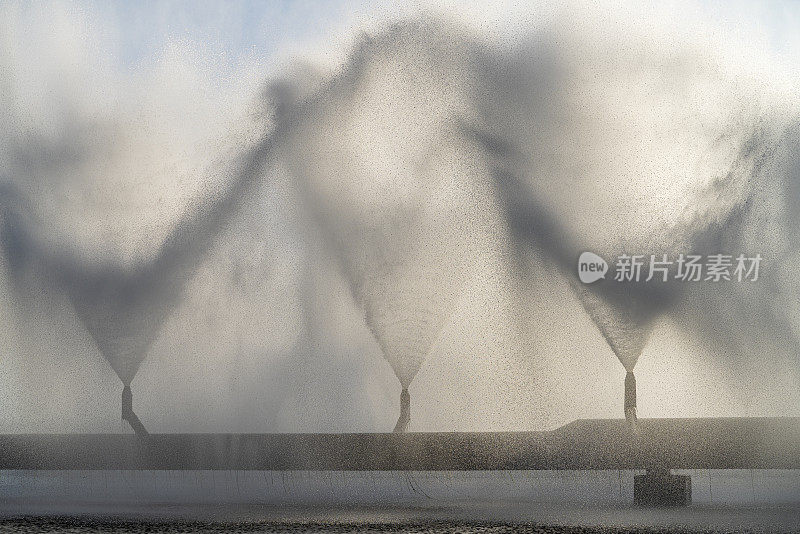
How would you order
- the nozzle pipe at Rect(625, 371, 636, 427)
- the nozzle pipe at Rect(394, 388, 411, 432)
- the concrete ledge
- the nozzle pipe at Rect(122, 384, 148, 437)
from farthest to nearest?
the nozzle pipe at Rect(122, 384, 148, 437) < the nozzle pipe at Rect(394, 388, 411, 432) < the nozzle pipe at Rect(625, 371, 636, 427) < the concrete ledge

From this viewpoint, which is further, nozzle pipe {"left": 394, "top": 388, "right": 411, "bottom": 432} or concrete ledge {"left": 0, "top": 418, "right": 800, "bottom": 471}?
nozzle pipe {"left": 394, "top": 388, "right": 411, "bottom": 432}

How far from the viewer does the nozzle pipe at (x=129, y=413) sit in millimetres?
41031

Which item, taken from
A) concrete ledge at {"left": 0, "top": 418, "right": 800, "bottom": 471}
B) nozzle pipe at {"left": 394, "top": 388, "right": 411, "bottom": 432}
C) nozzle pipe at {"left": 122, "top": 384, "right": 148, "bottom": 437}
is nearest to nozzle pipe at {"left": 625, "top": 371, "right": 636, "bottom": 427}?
concrete ledge at {"left": 0, "top": 418, "right": 800, "bottom": 471}

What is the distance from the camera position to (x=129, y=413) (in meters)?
41.2

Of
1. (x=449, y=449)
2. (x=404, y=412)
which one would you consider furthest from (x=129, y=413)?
(x=449, y=449)

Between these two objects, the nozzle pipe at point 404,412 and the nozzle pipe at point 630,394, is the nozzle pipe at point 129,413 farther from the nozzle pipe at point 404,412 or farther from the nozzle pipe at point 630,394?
the nozzle pipe at point 630,394

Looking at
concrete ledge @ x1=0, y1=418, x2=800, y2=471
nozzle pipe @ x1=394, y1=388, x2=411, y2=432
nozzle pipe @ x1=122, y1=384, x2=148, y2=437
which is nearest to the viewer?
concrete ledge @ x1=0, y1=418, x2=800, y2=471

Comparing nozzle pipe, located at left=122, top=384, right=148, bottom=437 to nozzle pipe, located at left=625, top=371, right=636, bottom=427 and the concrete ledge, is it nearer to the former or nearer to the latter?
the concrete ledge

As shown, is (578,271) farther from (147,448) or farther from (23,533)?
(23,533)

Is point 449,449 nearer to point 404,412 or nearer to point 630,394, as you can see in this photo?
point 404,412

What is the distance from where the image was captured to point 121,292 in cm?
4106

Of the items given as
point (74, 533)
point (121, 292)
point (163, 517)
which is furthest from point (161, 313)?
point (74, 533)

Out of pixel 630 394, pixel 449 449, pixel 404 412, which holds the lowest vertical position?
pixel 449 449

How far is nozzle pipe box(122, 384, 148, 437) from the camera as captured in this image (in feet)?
135
